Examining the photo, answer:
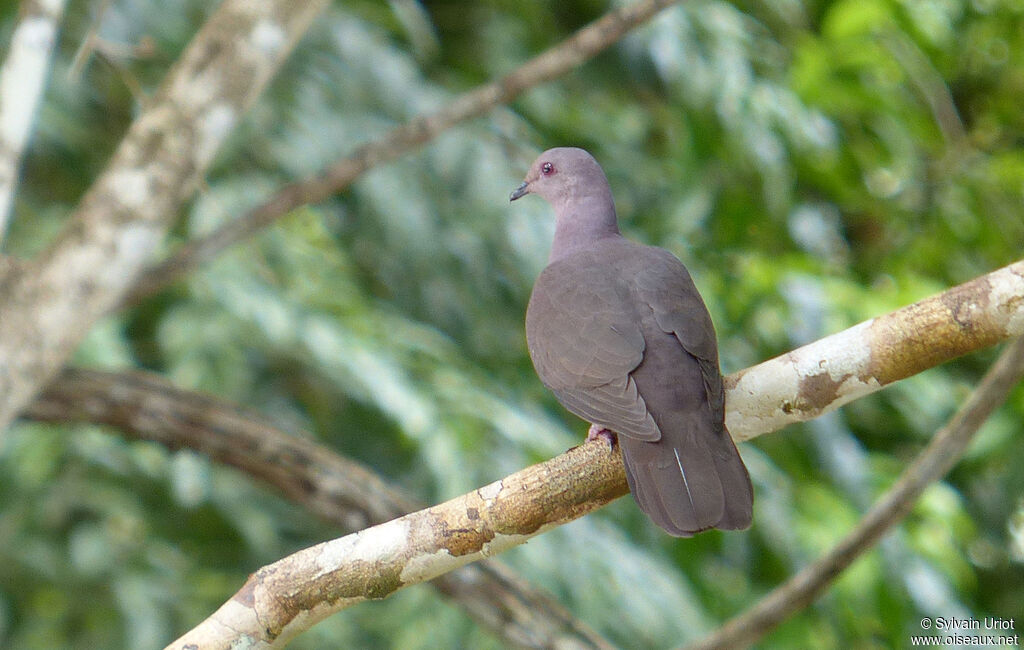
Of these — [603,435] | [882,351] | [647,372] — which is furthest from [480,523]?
[882,351]

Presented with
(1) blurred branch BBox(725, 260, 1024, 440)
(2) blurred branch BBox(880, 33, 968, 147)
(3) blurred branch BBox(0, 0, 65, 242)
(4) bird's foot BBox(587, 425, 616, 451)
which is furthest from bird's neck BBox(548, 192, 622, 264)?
(2) blurred branch BBox(880, 33, 968, 147)

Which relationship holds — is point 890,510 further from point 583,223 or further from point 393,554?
point 393,554

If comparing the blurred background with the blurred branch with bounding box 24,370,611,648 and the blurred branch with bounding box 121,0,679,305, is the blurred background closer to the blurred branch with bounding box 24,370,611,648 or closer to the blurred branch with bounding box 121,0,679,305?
the blurred branch with bounding box 24,370,611,648

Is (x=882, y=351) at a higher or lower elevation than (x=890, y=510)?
higher

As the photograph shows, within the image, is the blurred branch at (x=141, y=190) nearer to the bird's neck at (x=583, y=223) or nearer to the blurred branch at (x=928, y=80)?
the bird's neck at (x=583, y=223)

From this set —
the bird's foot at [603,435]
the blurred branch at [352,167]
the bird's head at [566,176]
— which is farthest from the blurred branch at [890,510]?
the blurred branch at [352,167]

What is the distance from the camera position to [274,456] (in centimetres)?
323

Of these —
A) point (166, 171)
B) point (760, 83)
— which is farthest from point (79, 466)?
point (760, 83)

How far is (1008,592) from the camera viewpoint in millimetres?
5285

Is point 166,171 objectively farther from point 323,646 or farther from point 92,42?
point 323,646

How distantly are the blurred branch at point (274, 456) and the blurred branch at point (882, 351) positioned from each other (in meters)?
1.12

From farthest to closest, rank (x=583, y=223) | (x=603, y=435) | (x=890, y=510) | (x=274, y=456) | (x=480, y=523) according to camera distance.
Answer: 1. (x=274, y=456)
2. (x=583, y=223)
3. (x=890, y=510)
4. (x=603, y=435)
5. (x=480, y=523)

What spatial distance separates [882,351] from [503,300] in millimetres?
2928

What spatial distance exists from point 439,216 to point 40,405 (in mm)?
1943
